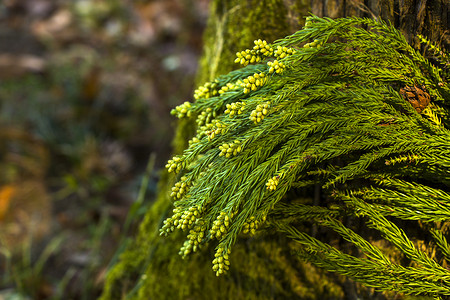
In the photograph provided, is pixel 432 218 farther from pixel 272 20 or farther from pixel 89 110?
pixel 89 110

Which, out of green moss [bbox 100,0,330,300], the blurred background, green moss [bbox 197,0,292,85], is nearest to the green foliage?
green moss [bbox 100,0,330,300]

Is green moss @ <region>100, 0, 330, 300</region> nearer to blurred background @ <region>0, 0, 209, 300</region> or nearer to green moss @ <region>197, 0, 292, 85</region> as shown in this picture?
green moss @ <region>197, 0, 292, 85</region>

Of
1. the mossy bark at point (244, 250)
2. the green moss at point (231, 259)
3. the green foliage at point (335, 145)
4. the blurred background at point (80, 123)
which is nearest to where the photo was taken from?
the green foliage at point (335, 145)

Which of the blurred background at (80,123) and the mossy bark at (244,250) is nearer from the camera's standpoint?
the mossy bark at (244,250)

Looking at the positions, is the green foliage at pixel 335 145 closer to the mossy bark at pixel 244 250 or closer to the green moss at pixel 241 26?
the mossy bark at pixel 244 250

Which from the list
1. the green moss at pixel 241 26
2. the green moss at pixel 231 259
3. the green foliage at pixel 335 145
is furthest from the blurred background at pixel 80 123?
the green foliage at pixel 335 145

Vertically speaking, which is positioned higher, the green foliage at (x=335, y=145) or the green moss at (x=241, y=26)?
the green moss at (x=241, y=26)

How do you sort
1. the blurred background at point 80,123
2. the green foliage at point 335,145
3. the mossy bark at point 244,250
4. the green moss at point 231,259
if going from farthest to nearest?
the blurred background at point 80,123
the green moss at point 231,259
the mossy bark at point 244,250
the green foliage at point 335,145
